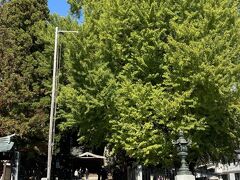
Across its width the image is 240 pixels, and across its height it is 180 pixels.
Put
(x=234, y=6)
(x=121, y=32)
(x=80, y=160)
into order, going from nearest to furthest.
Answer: (x=234, y=6), (x=121, y=32), (x=80, y=160)

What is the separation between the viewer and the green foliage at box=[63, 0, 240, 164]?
1966 cm

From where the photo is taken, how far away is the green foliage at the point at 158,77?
64.5ft

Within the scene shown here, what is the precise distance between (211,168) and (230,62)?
35713 millimetres

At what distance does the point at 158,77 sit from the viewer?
22.6 m

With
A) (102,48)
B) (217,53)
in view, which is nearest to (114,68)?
(102,48)

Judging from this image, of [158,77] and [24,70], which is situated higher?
[24,70]

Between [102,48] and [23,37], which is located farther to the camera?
[23,37]

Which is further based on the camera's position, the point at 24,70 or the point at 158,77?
the point at 24,70

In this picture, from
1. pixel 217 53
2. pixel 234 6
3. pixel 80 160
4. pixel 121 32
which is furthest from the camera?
pixel 80 160

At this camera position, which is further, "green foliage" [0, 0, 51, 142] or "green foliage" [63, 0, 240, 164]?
"green foliage" [0, 0, 51, 142]

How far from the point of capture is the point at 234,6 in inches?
846

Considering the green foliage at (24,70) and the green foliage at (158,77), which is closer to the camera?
the green foliage at (158,77)

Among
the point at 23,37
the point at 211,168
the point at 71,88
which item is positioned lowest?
the point at 211,168

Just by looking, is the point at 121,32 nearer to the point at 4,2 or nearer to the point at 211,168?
the point at 4,2
